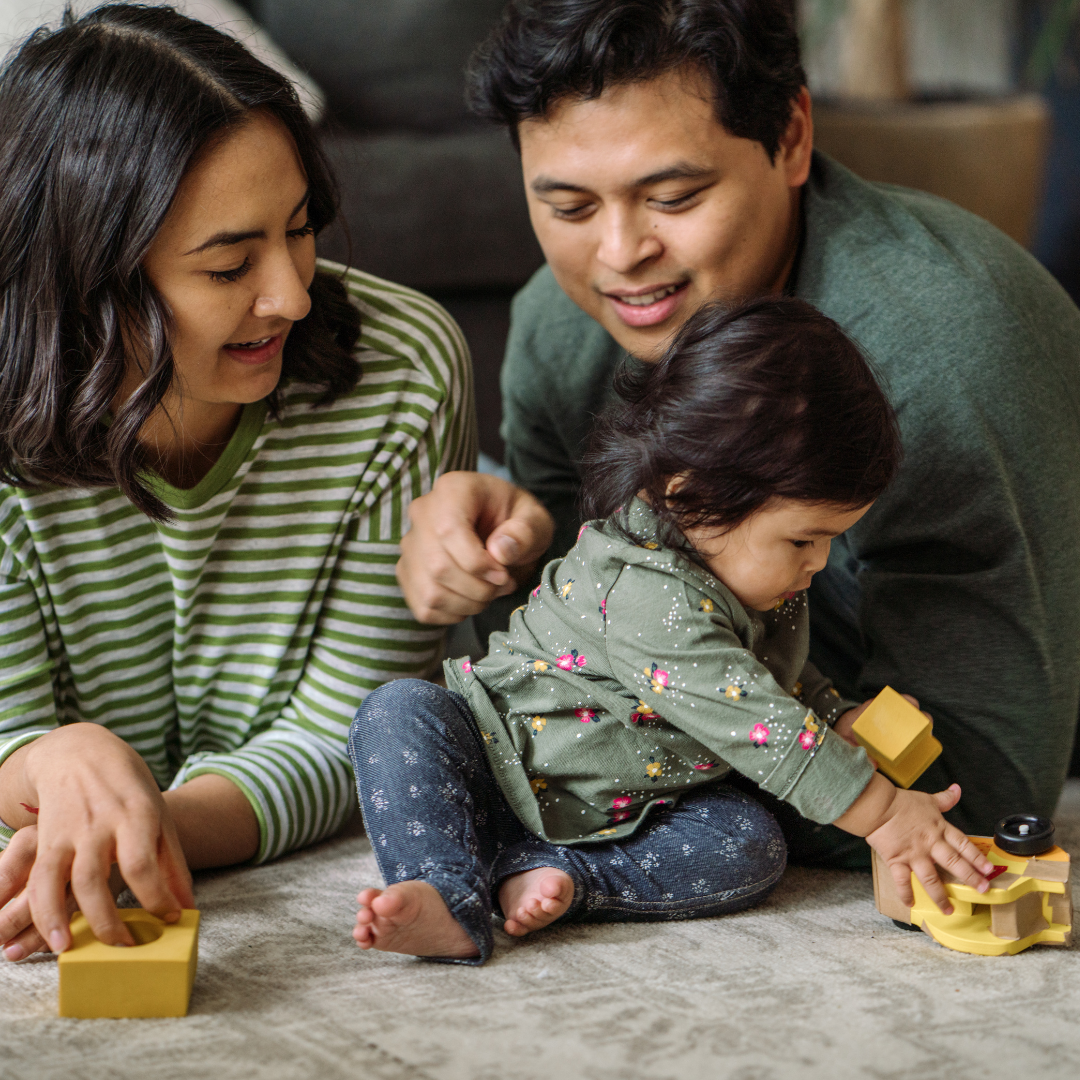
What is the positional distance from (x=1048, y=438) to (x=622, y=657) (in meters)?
0.40

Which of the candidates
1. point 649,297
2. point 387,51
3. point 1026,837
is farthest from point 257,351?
point 387,51

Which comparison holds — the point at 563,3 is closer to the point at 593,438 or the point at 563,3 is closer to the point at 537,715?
the point at 593,438

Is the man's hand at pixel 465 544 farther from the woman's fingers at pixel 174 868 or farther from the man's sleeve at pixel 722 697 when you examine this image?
the woman's fingers at pixel 174 868

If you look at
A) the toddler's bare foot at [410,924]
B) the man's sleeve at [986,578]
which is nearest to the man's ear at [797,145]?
the man's sleeve at [986,578]

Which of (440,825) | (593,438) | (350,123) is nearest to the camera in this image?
(440,825)

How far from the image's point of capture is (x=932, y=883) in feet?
2.65

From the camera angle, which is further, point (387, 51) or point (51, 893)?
point (387, 51)

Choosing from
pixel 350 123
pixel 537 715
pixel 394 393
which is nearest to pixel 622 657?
pixel 537 715

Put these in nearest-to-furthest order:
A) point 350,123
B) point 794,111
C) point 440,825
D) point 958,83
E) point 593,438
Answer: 1. point 440,825
2. point 593,438
3. point 794,111
4. point 350,123
5. point 958,83

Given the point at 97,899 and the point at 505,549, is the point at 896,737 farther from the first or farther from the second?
the point at 97,899

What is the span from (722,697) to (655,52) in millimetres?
526

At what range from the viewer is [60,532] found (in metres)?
Result: 0.98

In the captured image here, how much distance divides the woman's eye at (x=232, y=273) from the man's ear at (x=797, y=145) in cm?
47

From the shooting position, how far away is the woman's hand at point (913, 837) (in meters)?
0.81
